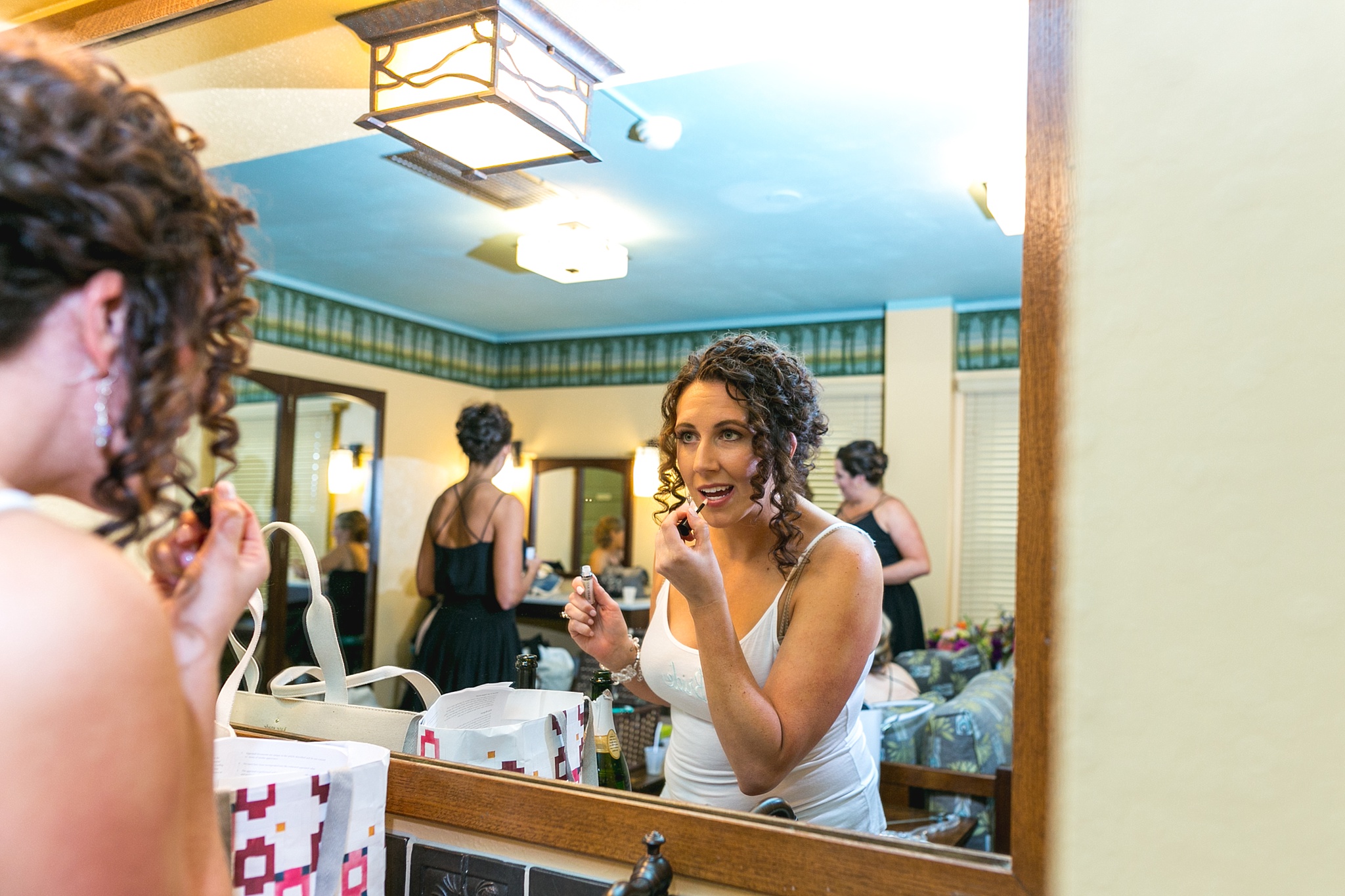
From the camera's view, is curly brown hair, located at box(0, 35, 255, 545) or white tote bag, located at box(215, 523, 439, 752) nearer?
curly brown hair, located at box(0, 35, 255, 545)

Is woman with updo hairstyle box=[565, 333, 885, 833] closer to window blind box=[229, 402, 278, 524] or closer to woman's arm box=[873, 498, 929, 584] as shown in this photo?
woman's arm box=[873, 498, 929, 584]

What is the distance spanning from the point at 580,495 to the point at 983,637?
0.54 m

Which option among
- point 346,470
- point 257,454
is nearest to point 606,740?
point 346,470

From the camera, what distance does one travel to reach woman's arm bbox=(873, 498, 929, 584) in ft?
3.94

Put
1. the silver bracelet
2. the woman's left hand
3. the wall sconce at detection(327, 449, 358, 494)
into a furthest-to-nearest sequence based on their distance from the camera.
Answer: the wall sconce at detection(327, 449, 358, 494)
the silver bracelet
the woman's left hand

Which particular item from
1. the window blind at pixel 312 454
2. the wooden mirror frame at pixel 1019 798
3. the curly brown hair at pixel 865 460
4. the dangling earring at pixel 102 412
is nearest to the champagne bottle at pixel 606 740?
the wooden mirror frame at pixel 1019 798

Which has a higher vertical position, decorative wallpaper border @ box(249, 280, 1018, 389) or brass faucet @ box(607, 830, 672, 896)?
decorative wallpaper border @ box(249, 280, 1018, 389)

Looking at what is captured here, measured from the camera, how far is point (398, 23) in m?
1.25

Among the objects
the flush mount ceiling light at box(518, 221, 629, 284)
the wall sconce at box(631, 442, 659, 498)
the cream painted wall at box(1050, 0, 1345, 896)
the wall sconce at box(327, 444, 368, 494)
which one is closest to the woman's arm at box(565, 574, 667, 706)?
the wall sconce at box(631, 442, 659, 498)

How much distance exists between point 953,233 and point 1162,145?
0.92 metres

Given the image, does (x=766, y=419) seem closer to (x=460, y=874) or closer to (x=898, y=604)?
(x=898, y=604)

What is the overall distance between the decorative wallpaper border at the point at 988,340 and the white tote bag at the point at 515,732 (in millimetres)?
603

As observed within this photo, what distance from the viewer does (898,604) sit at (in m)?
1.22

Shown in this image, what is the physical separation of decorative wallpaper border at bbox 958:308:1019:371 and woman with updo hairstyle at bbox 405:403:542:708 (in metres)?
0.63
